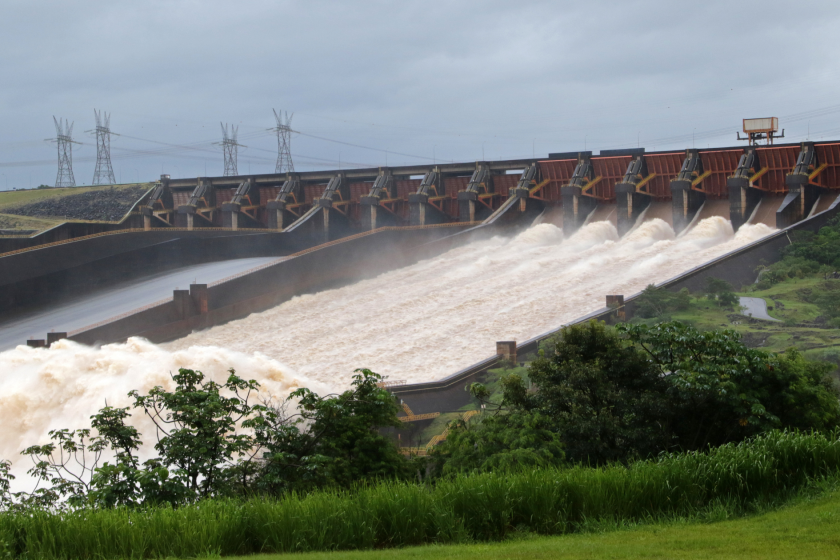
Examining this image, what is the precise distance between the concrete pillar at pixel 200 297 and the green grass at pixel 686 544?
22.9m

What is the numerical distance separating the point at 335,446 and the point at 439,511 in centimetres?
280

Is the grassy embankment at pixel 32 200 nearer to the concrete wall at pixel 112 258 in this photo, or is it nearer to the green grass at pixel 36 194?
the green grass at pixel 36 194

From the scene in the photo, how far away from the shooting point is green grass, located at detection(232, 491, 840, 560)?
7.99m

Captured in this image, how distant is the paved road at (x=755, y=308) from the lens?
26.7 meters

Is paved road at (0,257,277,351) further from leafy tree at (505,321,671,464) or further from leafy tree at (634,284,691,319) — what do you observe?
leafy tree at (505,321,671,464)

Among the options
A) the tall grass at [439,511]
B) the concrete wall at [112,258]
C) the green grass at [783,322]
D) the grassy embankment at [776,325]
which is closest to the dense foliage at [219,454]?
the tall grass at [439,511]

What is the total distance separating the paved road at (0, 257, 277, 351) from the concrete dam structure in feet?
1.40

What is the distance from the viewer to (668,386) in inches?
510

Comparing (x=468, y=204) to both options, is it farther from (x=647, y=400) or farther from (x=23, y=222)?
(x=23, y=222)

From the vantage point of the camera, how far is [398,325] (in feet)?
97.7

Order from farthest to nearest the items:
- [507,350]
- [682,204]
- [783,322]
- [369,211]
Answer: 1. [369,211]
2. [682,204]
3. [783,322]
4. [507,350]

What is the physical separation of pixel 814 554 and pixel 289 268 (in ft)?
92.1

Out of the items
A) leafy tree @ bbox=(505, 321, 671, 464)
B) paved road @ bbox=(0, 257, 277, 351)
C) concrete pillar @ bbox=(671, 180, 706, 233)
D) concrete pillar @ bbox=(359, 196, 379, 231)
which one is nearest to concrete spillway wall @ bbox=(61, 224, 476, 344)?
paved road @ bbox=(0, 257, 277, 351)

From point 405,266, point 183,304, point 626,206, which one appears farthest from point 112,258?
point 626,206
